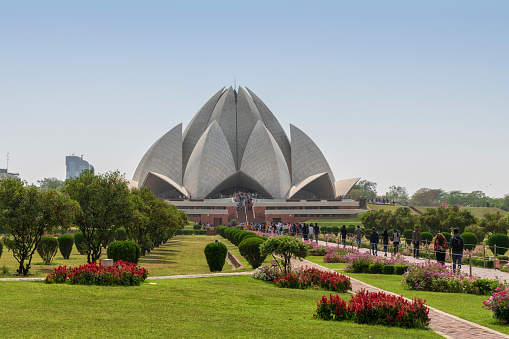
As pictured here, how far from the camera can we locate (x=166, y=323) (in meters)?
6.50

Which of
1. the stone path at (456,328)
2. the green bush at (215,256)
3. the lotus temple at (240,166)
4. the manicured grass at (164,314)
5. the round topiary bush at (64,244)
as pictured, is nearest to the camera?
the manicured grass at (164,314)

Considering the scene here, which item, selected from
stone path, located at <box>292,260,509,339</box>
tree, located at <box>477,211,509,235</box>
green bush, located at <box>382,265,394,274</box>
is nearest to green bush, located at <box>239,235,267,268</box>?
green bush, located at <box>382,265,394,274</box>

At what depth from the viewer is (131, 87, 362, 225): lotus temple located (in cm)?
5656

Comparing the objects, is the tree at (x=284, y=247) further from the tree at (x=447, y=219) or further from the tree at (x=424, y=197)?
the tree at (x=424, y=197)

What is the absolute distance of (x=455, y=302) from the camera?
9.11m

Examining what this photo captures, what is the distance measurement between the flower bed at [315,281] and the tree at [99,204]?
25.8ft

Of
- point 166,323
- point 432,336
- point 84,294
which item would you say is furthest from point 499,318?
point 84,294

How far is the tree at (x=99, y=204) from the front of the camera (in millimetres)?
16922

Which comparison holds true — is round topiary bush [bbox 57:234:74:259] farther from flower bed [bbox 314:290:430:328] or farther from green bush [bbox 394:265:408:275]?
flower bed [bbox 314:290:430:328]

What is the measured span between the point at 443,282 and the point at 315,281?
268cm

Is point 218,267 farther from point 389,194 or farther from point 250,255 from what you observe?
point 389,194

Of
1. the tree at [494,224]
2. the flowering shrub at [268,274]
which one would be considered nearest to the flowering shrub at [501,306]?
the flowering shrub at [268,274]

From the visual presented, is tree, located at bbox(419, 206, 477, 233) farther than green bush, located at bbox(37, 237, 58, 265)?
Yes

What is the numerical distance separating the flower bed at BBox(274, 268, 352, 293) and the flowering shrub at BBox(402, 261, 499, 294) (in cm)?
152
